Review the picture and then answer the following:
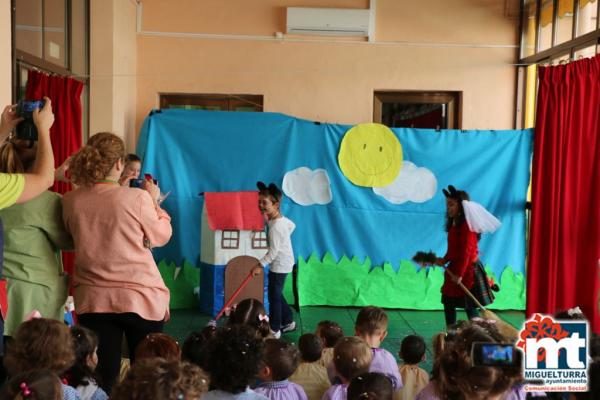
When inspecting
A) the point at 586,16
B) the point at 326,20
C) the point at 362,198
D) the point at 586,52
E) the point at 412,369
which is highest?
the point at 326,20

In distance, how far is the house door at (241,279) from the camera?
A: 202 inches

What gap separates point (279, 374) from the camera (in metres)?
2.19

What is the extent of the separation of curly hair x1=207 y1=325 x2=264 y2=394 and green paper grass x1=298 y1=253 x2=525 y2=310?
3.64 m

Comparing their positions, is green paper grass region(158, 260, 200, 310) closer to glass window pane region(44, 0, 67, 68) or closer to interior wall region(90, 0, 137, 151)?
interior wall region(90, 0, 137, 151)

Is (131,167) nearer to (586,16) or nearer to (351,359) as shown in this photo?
(351,359)

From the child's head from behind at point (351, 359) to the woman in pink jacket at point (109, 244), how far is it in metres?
0.68

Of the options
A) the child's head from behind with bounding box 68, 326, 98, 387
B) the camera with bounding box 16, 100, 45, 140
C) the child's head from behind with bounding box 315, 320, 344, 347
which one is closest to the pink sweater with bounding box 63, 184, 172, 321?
the child's head from behind with bounding box 68, 326, 98, 387

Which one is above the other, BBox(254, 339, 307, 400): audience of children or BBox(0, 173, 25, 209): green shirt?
BBox(0, 173, 25, 209): green shirt

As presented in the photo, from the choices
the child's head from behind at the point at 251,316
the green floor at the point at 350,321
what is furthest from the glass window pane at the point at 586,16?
the child's head from behind at the point at 251,316

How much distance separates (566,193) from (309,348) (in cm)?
253

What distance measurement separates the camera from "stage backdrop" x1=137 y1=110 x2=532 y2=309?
17.9ft

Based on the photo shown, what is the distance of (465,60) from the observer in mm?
5852

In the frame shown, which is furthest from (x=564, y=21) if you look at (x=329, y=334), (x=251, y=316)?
(x=251, y=316)

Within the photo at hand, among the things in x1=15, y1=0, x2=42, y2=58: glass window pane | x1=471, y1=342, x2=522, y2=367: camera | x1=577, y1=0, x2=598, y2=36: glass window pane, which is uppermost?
x1=577, y1=0, x2=598, y2=36: glass window pane
